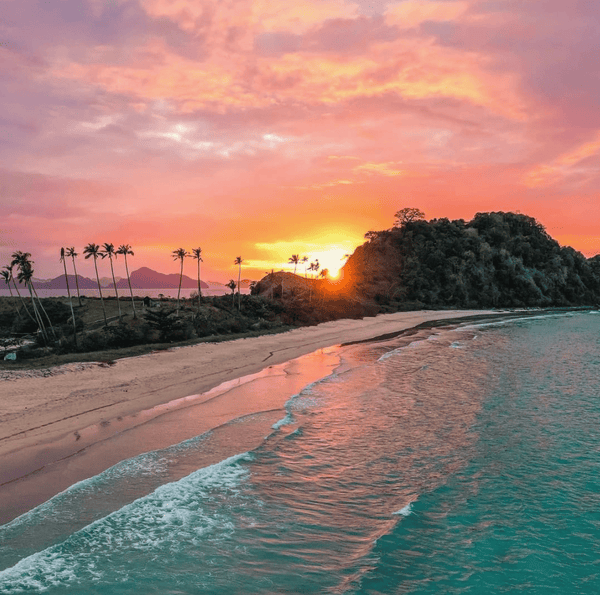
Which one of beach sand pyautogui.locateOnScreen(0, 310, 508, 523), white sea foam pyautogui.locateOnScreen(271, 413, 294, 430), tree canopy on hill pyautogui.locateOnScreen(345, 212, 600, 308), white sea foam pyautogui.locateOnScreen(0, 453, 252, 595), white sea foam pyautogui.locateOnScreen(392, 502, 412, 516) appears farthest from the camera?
tree canopy on hill pyautogui.locateOnScreen(345, 212, 600, 308)

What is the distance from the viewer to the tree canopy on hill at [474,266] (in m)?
122

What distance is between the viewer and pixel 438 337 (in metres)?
50.2

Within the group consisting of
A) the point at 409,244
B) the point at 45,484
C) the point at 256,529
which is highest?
the point at 409,244

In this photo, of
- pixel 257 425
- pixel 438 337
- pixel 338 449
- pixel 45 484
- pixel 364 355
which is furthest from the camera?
pixel 438 337

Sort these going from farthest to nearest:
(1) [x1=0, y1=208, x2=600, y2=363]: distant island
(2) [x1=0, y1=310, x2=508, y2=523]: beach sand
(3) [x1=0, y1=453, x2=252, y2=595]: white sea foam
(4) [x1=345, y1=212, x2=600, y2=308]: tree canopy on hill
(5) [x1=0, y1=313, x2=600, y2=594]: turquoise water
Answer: (4) [x1=345, y1=212, x2=600, y2=308]: tree canopy on hill → (1) [x1=0, y1=208, x2=600, y2=363]: distant island → (2) [x1=0, y1=310, x2=508, y2=523]: beach sand → (5) [x1=0, y1=313, x2=600, y2=594]: turquoise water → (3) [x1=0, y1=453, x2=252, y2=595]: white sea foam

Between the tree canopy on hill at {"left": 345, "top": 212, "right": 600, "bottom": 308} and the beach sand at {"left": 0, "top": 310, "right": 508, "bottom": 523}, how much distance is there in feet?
275

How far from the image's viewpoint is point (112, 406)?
18438 mm

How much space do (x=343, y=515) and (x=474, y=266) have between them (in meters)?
129

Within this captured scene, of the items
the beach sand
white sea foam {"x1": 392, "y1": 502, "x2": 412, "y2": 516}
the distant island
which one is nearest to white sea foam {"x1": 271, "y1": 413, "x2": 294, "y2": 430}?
the beach sand

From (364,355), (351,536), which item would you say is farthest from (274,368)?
(351,536)

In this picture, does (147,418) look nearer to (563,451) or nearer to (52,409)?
(52,409)

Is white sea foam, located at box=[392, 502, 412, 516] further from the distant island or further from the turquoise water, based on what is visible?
the distant island

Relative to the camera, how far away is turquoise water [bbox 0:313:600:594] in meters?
8.04

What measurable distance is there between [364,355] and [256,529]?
2711 centimetres
